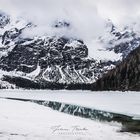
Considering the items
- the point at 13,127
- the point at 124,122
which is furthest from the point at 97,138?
the point at 124,122

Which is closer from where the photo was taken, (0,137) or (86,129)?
(0,137)

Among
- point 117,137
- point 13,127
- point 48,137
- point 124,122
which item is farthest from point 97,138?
point 124,122

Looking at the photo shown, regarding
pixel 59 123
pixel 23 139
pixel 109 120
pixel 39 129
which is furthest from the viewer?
pixel 109 120

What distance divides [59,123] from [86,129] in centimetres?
639

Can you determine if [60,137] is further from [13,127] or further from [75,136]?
[13,127]

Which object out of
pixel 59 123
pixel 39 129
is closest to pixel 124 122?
pixel 59 123

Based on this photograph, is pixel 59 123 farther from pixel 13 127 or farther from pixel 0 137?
pixel 0 137

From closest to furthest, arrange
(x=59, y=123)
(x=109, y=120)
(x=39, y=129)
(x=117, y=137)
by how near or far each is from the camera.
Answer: (x=117, y=137) → (x=39, y=129) → (x=59, y=123) → (x=109, y=120)

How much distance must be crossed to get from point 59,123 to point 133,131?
10242 millimetres

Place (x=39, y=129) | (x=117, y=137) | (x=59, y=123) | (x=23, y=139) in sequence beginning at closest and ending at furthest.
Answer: (x=23, y=139)
(x=117, y=137)
(x=39, y=129)
(x=59, y=123)

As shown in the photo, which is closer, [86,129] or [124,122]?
[86,129]

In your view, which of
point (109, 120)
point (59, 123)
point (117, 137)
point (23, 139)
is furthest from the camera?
point (109, 120)

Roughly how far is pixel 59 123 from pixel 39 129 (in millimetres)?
6989

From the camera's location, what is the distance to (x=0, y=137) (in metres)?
36.3
